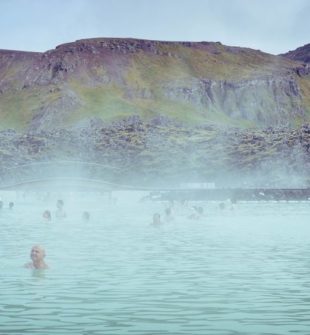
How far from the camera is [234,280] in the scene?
16.0m

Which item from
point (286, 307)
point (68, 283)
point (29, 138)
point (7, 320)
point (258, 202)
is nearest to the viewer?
point (7, 320)

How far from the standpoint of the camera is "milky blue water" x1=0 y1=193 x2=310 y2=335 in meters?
11.3

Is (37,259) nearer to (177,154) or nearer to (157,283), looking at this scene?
(157,283)

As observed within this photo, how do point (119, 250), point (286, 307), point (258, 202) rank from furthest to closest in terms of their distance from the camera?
1. point (258, 202)
2. point (119, 250)
3. point (286, 307)

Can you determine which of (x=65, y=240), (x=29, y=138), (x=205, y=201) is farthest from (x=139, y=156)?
(x=65, y=240)

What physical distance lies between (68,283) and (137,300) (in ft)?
8.67

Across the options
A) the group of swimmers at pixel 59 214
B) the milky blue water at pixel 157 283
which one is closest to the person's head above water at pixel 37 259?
the milky blue water at pixel 157 283

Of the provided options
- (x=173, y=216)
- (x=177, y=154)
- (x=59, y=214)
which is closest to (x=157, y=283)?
(x=59, y=214)

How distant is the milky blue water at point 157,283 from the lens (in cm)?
1126

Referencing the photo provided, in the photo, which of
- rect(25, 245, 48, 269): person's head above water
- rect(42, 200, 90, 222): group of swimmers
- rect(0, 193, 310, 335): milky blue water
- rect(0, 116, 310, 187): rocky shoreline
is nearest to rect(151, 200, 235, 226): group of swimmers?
rect(0, 193, 310, 335): milky blue water

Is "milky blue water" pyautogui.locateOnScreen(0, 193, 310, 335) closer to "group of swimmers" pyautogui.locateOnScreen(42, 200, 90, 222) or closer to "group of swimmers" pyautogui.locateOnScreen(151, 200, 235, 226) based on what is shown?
"group of swimmers" pyautogui.locateOnScreen(151, 200, 235, 226)

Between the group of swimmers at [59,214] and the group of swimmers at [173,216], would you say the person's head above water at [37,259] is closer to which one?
the group of swimmers at [173,216]

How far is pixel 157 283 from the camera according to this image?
51.1 feet

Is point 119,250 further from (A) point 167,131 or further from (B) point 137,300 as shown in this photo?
(A) point 167,131
